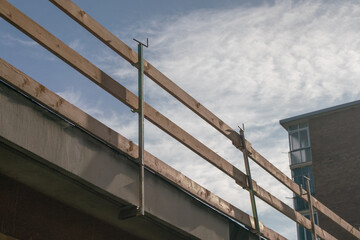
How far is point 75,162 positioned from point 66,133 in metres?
0.25

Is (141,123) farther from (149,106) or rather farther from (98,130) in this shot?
(98,130)

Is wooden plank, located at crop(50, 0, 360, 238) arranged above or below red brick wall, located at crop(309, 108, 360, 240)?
below

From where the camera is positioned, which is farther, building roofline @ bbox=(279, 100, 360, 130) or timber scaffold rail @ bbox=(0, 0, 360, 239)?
building roofline @ bbox=(279, 100, 360, 130)

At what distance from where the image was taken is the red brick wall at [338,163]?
28297 millimetres

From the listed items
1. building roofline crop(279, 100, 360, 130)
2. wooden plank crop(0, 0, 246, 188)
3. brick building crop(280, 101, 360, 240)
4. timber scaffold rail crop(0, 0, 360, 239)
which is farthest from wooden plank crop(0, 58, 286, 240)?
building roofline crop(279, 100, 360, 130)

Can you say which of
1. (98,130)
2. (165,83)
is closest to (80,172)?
(98,130)

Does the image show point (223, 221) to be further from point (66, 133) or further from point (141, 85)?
point (66, 133)

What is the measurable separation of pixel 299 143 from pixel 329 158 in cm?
294

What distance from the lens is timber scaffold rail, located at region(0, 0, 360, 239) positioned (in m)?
4.49

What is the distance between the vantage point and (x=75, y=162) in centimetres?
446

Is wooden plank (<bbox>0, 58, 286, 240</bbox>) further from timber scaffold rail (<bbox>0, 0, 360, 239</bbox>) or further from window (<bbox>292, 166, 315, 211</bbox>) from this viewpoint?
window (<bbox>292, 166, 315, 211</bbox>)

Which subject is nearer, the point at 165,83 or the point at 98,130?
the point at 98,130

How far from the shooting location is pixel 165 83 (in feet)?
19.5

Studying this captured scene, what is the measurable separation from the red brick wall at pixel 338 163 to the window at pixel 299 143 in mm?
440
